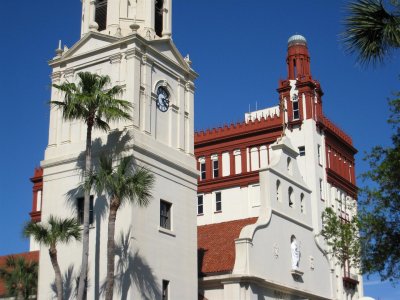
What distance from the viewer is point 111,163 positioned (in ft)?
102

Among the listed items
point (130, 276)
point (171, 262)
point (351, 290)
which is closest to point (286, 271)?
point (171, 262)

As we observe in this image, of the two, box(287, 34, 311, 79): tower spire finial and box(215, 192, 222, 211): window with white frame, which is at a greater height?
box(287, 34, 311, 79): tower spire finial

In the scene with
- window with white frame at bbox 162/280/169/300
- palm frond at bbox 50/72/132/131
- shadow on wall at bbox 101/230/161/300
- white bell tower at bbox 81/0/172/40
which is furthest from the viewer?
white bell tower at bbox 81/0/172/40

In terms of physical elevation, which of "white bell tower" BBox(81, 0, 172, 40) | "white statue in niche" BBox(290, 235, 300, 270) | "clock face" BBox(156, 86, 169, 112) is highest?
"white bell tower" BBox(81, 0, 172, 40)

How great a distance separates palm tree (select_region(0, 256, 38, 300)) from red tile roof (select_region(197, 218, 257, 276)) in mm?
8518

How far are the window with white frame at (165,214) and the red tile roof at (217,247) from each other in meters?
4.19

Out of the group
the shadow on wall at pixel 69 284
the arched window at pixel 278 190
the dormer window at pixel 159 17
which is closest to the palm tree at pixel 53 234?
the shadow on wall at pixel 69 284

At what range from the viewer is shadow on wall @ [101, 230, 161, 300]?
31.0m

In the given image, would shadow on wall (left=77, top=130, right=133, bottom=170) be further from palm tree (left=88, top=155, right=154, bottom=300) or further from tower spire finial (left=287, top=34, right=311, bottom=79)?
tower spire finial (left=287, top=34, right=311, bottom=79)

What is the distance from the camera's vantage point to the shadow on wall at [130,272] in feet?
102

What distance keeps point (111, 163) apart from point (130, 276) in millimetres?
4894

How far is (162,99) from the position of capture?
119ft

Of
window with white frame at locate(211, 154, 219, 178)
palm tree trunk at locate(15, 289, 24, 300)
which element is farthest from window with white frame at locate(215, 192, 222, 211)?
palm tree trunk at locate(15, 289, 24, 300)

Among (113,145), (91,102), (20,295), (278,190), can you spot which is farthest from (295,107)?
(91,102)
